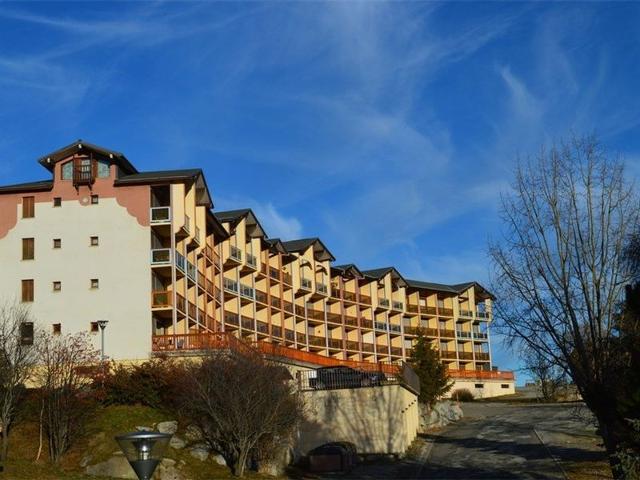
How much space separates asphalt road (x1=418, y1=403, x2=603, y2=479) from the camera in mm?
32531

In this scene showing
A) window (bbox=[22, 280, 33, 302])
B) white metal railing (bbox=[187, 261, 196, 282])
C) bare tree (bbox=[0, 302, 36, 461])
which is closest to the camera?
bare tree (bbox=[0, 302, 36, 461])

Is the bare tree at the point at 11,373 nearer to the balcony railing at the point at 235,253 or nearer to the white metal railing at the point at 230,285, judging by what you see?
the white metal railing at the point at 230,285

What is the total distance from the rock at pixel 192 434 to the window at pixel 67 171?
18.7 m

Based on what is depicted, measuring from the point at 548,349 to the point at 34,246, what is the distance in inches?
1246

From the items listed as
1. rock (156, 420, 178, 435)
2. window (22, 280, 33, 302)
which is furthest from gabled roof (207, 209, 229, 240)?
rock (156, 420, 178, 435)

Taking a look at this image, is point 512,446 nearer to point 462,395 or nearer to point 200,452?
point 200,452

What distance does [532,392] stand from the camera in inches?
3639

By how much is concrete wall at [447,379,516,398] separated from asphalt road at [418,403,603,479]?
96.0ft

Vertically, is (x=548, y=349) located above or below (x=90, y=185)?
below

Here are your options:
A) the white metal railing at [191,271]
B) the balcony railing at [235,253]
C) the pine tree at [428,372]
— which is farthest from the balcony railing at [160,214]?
the pine tree at [428,372]

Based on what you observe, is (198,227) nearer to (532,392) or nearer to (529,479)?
(529,479)

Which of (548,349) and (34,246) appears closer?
(548,349)

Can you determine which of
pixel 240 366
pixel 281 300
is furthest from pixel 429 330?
pixel 240 366

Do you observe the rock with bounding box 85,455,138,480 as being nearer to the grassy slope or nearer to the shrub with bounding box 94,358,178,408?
the grassy slope
